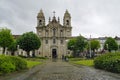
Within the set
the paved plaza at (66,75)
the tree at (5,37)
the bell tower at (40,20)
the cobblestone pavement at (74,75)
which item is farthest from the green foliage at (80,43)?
the cobblestone pavement at (74,75)

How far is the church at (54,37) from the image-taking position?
388ft

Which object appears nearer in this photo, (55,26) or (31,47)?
(31,47)

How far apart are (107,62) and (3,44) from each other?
226 ft

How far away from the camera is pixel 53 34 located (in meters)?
120

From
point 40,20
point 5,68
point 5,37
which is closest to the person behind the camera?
point 5,68

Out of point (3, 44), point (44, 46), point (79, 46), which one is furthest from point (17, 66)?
point (44, 46)

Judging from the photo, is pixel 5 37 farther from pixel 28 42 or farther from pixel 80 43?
pixel 80 43

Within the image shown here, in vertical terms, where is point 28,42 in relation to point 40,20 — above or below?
below

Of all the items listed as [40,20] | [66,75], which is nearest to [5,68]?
[66,75]

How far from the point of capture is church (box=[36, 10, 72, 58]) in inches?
4660

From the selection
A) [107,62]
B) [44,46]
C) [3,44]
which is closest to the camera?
[107,62]

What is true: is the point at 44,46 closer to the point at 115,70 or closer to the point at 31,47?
the point at 31,47

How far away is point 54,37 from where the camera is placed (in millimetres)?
119375

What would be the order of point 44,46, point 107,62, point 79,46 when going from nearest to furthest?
point 107,62 → point 79,46 → point 44,46
